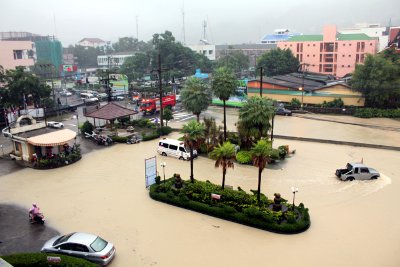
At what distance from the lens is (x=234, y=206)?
1933 centimetres

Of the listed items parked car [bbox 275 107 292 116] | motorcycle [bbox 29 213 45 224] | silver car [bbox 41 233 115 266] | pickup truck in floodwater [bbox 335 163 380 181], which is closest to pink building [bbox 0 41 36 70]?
parked car [bbox 275 107 292 116]

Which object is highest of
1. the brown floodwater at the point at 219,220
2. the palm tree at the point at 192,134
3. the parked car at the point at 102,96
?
the palm tree at the point at 192,134

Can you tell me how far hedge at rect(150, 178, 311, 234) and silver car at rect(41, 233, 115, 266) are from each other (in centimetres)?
570

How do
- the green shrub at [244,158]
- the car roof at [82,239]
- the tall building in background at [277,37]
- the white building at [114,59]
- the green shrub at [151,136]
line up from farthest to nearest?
the tall building in background at [277,37] < the white building at [114,59] < the green shrub at [151,136] < the green shrub at [244,158] < the car roof at [82,239]

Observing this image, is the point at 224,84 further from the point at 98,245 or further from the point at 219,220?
the point at 98,245

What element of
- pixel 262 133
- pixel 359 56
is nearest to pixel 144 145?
pixel 262 133

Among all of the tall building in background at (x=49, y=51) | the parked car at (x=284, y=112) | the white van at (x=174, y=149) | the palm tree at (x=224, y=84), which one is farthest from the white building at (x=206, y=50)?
the white van at (x=174, y=149)

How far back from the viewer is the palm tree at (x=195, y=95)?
3644 cm

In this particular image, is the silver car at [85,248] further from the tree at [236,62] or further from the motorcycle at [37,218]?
the tree at [236,62]

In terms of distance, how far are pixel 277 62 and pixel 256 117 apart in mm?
48796

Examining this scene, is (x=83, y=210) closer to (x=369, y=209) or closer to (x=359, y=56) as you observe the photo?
(x=369, y=209)

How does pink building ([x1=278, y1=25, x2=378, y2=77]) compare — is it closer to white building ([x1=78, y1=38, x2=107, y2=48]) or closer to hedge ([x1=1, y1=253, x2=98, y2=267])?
hedge ([x1=1, y1=253, x2=98, y2=267])

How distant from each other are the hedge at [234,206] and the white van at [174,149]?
684cm

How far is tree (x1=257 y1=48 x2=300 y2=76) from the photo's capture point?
72750 mm
